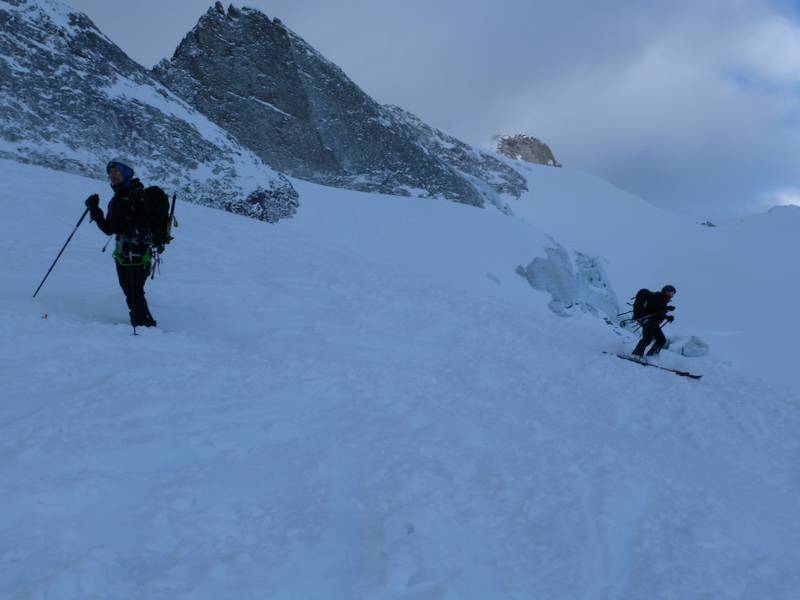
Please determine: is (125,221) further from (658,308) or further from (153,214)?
(658,308)

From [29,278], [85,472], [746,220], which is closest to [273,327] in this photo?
[29,278]

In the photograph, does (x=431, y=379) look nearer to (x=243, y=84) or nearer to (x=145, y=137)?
(x=145, y=137)

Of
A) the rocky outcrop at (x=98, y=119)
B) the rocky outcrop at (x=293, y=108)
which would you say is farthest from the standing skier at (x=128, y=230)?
the rocky outcrop at (x=293, y=108)

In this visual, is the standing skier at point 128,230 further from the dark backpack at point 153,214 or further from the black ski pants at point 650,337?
the black ski pants at point 650,337

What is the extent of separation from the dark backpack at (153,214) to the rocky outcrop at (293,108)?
30426mm

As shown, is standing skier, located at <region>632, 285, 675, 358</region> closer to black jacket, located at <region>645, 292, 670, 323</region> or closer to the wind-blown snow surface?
black jacket, located at <region>645, 292, 670, 323</region>

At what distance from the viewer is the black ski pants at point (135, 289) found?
7246mm

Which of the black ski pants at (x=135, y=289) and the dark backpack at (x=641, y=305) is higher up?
the dark backpack at (x=641, y=305)

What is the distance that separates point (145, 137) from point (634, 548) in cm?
2334

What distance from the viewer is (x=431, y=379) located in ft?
23.8

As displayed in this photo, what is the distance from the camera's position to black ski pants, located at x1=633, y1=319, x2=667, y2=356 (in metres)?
11.2

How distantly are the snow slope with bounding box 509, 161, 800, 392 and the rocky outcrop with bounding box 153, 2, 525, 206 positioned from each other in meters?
16.9

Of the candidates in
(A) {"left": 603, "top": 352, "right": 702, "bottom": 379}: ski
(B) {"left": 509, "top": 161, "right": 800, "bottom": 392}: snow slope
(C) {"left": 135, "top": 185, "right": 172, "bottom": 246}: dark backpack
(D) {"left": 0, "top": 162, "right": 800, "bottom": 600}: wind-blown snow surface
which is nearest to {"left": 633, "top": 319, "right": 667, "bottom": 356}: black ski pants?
(A) {"left": 603, "top": 352, "right": 702, "bottom": 379}: ski

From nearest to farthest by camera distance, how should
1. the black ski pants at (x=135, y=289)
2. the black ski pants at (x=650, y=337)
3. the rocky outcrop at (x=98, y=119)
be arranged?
the black ski pants at (x=135, y=289) < the black ski pants at (x=650, y=337) < the rocky outcrop at (x=98, y=119)
